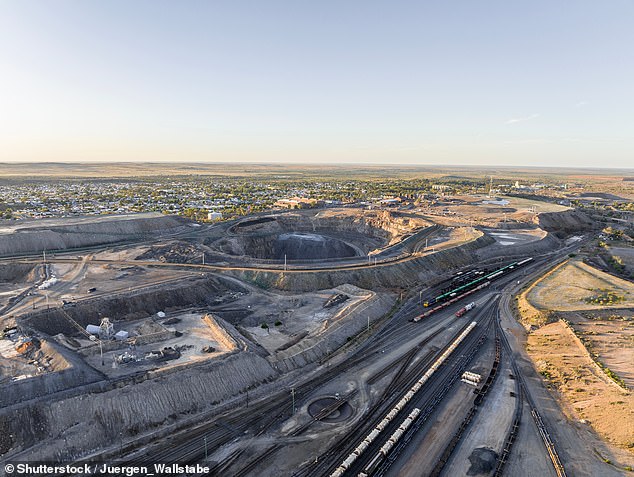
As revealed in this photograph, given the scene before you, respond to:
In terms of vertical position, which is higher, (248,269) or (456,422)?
(248,269)

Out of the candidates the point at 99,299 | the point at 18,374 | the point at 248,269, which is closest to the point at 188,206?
the point at 248,269

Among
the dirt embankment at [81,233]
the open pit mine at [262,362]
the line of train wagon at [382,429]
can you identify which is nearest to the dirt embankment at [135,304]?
the open pit mine at [262,362]

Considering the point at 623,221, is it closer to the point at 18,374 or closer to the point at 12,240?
the point at 18,374

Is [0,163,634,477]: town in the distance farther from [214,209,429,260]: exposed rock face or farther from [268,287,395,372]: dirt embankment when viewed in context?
[214,209,429,260]: exposed rock face

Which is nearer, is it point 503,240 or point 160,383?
point 160,383

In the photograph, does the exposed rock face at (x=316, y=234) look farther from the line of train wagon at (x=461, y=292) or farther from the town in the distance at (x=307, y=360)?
the line of train wagon at (x=461, y=292)

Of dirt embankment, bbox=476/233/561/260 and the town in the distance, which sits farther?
dirt embankment, bbox=476/233/561/260

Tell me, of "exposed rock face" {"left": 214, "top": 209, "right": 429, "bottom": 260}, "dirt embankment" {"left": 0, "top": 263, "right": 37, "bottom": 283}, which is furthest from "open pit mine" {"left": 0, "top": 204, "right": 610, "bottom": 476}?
"exposed rock face" {"left": 214, "top": 209, "right": 429, "bottom": 260}
